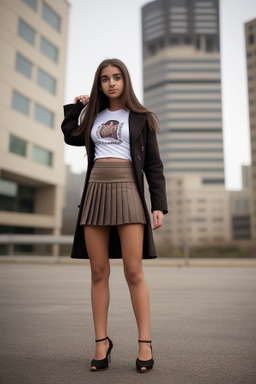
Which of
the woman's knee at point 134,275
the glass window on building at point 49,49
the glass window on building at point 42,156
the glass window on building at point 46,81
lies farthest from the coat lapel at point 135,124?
the glass window on building at point 49,49

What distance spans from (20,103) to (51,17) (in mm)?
10621

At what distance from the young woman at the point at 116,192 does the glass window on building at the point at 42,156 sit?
31312 mm

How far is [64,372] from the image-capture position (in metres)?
2.14

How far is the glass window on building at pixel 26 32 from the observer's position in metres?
31.7

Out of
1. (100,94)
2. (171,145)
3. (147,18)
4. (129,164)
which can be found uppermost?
(147,18)

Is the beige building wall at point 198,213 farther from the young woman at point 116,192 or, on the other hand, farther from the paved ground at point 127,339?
the young woman at point 116,192

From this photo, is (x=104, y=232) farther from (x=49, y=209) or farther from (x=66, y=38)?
(x=66, y=38)

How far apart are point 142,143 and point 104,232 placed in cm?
68

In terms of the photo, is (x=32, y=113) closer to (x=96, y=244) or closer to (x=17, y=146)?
(x=17, y=146)

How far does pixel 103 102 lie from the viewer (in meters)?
2.80

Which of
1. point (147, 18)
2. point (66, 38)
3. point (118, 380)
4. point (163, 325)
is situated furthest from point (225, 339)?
point (147, 18)

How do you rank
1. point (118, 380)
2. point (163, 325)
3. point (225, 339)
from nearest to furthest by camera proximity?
1. point (118, 380)
2. point (225, 339)
3. point (163, 325)

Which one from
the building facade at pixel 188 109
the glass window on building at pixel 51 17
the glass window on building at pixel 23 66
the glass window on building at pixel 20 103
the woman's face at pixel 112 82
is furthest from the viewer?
the building facade at pixel 188 109

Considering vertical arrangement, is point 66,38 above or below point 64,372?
above
